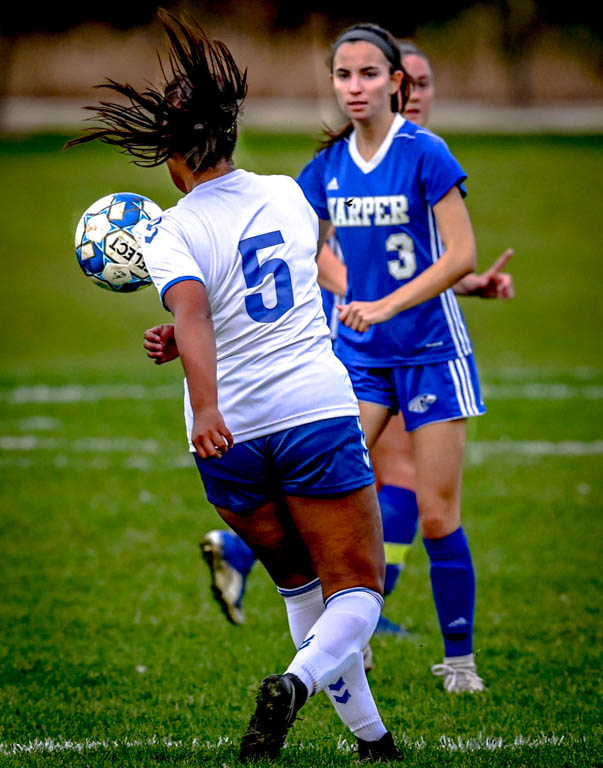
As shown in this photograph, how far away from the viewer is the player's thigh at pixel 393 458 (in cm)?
549

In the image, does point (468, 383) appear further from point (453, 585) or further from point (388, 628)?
point (388, 628)

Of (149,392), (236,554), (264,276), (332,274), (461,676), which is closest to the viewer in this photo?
(264,276)

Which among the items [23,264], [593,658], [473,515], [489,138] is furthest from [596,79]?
[593,658]

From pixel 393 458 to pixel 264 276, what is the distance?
2.23 m

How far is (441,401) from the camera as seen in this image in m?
4.62

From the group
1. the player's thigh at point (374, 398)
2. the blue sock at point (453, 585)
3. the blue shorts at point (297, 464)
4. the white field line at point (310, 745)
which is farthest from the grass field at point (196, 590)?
the player's thigh at point (374, 398)

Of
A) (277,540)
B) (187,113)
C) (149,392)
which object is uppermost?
(187,113)

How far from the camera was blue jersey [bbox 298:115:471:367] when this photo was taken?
4562mm

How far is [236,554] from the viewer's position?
5.59 meters

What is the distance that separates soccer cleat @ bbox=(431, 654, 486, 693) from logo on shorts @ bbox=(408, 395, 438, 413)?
3.27 ft

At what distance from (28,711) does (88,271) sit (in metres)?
1.68

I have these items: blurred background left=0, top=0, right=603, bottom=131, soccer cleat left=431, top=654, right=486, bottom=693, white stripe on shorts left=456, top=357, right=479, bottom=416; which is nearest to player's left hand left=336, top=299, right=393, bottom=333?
white stripe on shorts left=456, top=357, right=479, bottom=416

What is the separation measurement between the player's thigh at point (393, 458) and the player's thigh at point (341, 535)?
1.89m

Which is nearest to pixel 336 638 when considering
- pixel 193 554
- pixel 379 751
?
pixel 379 751
